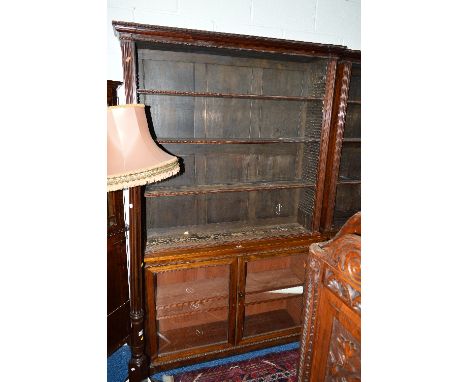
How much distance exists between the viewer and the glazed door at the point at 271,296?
235cm

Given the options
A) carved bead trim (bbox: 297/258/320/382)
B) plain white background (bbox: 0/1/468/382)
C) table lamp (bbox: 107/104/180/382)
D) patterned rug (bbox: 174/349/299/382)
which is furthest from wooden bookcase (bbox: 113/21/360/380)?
plain white background (bbox: 0/1/468/382)

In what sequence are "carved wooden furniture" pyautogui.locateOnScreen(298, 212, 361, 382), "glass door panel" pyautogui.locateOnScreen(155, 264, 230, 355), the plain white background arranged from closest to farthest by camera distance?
the plain white background, "carved wooden furniture" pyautogui.locateOnScreen(298, 212, 361, 382), "glass door panel" pyautogui.locateOnScreen(155, 264, 230, 355)

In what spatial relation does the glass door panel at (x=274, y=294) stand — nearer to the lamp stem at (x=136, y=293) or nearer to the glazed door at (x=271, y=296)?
the glazed door at (x=271, y=296)

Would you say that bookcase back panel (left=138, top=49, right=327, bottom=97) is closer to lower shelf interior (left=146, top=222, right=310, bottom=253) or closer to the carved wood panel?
lower shelf interior (left=146, top=222, right=310, bottom=253)

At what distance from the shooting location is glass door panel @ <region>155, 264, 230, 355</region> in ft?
7.30

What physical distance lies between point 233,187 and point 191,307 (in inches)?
39.4

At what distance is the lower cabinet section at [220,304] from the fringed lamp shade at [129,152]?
1.20 metres

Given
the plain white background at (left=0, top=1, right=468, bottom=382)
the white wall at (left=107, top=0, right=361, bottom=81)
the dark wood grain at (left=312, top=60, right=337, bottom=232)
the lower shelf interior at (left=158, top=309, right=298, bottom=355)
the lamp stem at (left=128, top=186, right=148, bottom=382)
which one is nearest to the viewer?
the plain white background at (left=0, top=1, right=468, bottom=382)

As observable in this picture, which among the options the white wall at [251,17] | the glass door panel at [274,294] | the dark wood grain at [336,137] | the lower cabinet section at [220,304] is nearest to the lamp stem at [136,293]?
the lower cabinet section at [220,304]

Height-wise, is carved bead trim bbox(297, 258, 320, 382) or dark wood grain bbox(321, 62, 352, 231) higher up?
dark wood grain bbox(321, 62, 352, 231)

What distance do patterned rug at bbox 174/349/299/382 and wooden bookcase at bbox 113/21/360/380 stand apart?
110mm
